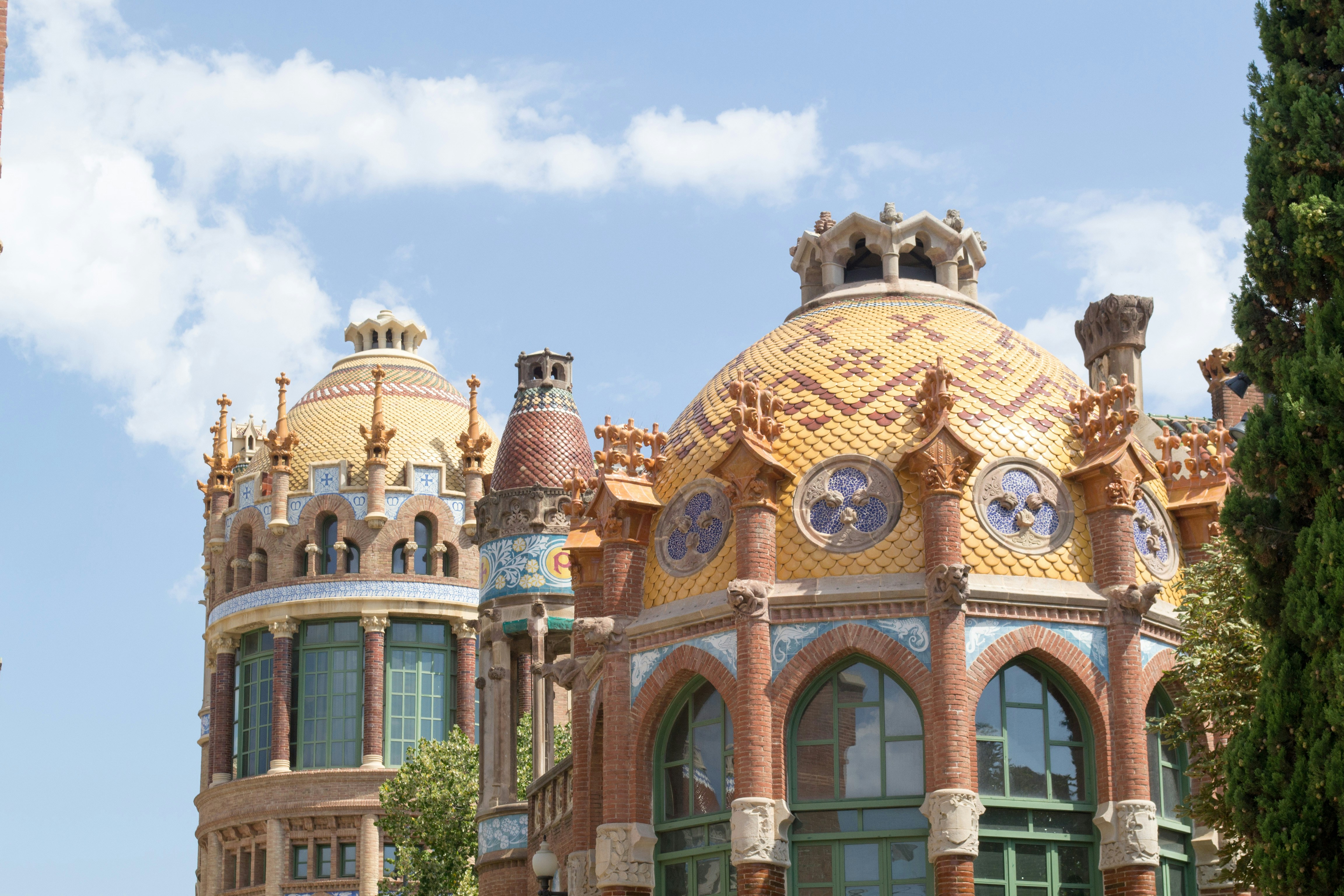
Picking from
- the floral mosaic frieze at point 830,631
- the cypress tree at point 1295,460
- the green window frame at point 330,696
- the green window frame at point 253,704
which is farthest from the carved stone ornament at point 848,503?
the green window frame at point 253,704

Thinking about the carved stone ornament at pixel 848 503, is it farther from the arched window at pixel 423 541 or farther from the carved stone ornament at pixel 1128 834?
the arched window at pixel 423 541

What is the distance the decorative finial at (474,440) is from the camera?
61.1m

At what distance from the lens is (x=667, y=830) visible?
30219 millimetres

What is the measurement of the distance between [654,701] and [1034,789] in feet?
19.4

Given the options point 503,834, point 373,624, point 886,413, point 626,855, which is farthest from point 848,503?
point 373,624

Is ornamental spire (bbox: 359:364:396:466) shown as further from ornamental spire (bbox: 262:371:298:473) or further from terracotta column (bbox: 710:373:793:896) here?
terracotta column (bbox: 710:373:793:896)

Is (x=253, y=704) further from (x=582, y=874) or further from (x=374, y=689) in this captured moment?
(x=582, y=874)

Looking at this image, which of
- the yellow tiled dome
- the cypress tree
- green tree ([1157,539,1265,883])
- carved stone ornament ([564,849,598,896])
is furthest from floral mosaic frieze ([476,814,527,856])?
the cypress tree

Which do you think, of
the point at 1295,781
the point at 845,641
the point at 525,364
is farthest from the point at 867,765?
the point at 525,364

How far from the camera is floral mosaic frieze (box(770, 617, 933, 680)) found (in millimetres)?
28875

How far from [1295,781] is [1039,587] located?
9.83 meters

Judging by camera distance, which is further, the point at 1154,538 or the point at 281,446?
the point at 281,446

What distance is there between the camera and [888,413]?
30766 millimetres

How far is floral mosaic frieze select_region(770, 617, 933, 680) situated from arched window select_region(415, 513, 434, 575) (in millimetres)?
32785
